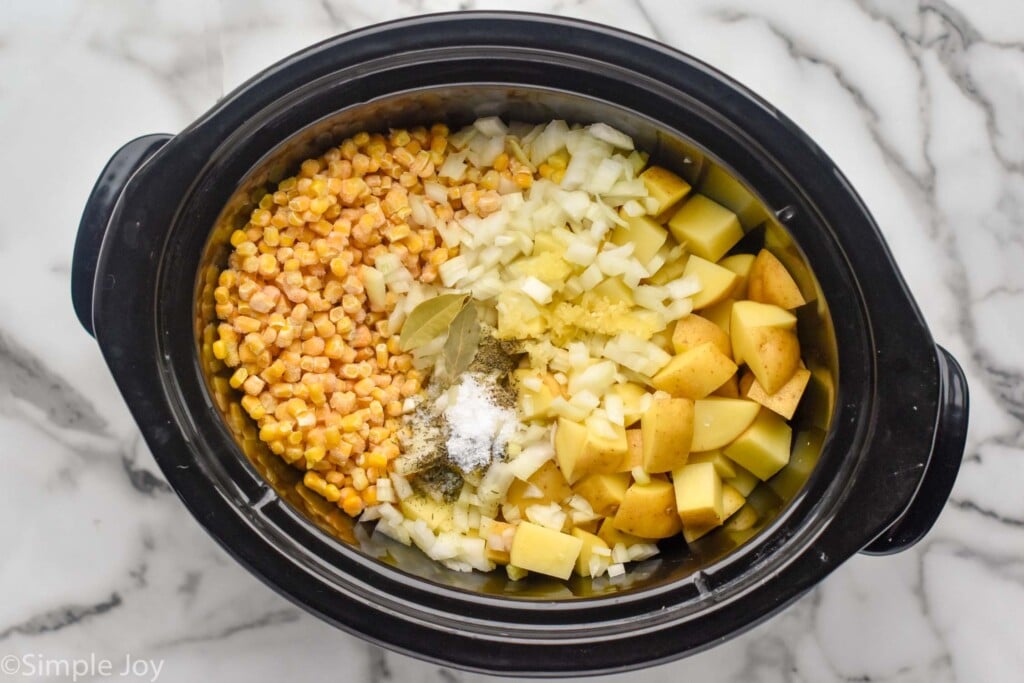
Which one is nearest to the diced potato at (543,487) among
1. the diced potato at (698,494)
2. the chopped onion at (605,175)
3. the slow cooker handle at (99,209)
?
the diced potato at (698,494)

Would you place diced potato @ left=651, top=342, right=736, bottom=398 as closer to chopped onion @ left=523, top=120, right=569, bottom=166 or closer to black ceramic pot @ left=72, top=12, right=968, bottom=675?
black ceramic pot @ left=72, top=12, right=968, bottom=675

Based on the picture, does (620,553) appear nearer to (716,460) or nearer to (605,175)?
(716,460)

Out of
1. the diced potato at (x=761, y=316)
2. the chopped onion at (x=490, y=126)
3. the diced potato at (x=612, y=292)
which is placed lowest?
the diced potato at (x=612, y=292)

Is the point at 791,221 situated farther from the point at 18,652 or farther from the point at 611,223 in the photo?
the point at 18,652

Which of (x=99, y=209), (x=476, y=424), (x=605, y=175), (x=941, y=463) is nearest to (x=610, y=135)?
(x=605, y=175)

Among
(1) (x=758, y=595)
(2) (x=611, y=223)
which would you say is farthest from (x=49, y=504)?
(1) (x=758, y=595)

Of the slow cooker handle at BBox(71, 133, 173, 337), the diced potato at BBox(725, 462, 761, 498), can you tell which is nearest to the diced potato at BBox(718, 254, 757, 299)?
the diced potato at BBox(725, 462, 761, 498)

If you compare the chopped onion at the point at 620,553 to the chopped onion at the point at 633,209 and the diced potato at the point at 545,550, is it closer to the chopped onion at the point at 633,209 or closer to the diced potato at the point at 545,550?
the diced potato at the point at 545,550
